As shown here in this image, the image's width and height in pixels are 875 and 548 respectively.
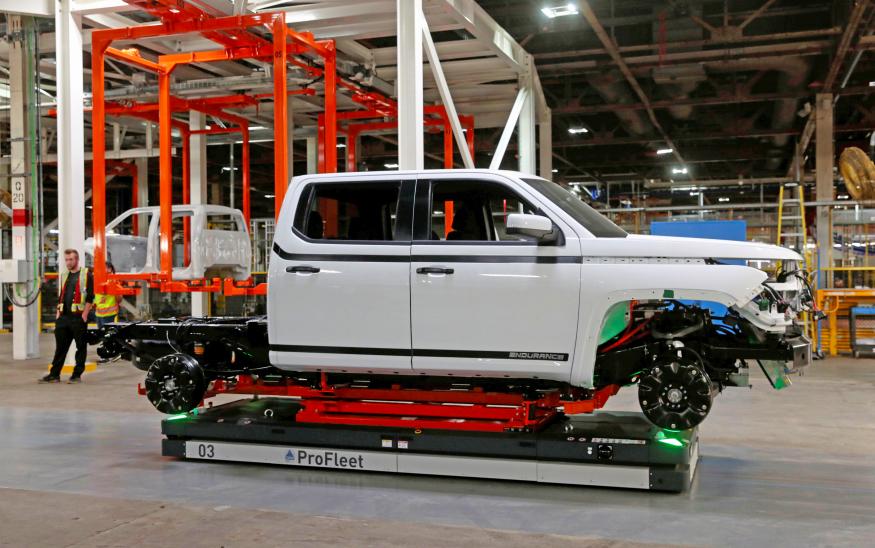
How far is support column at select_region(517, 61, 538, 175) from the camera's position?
13.8m

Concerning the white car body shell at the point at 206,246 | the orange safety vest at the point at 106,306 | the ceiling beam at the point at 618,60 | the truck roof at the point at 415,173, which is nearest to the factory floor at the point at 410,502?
the truck roof at the point at 415,173

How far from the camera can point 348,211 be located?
240 inches

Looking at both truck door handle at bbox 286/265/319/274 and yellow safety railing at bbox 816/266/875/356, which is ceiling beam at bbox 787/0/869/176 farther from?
truck door handle at bbox 286/265/319/274

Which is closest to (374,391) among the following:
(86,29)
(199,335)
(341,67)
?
(199,335)

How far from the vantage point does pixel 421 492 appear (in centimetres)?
536

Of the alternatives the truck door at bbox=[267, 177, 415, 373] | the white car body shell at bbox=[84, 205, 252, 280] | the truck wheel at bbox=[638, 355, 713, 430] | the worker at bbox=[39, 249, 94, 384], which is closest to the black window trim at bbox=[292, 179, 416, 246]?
the truck door at bbox=[267, 177, 415, 373]

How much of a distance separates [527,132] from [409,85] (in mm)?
5294

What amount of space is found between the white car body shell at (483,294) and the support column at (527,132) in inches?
321

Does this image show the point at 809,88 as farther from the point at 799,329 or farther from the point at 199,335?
the point at 199,335

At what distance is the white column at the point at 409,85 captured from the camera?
905cm

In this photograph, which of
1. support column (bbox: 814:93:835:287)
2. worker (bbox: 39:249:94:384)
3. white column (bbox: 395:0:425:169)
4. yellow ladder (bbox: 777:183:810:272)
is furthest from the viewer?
support column (bbox: 814:93:835:287)

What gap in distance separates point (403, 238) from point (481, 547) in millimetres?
2198

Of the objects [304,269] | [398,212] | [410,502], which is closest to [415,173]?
[398,212]

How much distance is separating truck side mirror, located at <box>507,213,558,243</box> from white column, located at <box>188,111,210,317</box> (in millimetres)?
11992
